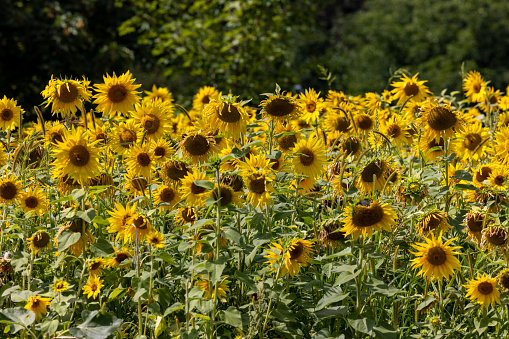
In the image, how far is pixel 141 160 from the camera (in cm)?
275

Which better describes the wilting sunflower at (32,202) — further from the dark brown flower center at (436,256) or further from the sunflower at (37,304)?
the dark brown flower center at (436,256)

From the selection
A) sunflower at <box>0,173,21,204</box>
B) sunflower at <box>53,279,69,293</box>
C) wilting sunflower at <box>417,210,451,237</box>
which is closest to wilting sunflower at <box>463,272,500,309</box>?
wilting sunflower at <box>417,210,451,237</box>

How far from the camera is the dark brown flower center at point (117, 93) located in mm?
3010

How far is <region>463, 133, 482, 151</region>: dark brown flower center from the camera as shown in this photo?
334cm

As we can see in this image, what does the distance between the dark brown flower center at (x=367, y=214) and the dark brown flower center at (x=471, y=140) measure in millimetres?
1361

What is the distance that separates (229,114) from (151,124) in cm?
55

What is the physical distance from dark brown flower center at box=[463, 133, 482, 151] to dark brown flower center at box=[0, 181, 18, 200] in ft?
7.79

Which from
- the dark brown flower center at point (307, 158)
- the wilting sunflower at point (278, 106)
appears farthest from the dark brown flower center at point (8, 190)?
the dark brown flower center at point (307, 158)

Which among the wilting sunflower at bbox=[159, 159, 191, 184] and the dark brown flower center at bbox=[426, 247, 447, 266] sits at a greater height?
the wilting sunflower at bbox=[159, 159, 191, 184]

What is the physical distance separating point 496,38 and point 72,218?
811 inches

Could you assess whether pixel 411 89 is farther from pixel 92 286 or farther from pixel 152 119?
pixel 92 286

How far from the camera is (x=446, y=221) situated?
239 cm

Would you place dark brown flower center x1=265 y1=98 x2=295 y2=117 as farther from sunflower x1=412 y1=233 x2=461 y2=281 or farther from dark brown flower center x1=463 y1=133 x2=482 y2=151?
dark brown flower center x1=463 y1=133 x2=482 y2=151

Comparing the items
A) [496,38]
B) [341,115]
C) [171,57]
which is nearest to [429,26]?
[496,38]
